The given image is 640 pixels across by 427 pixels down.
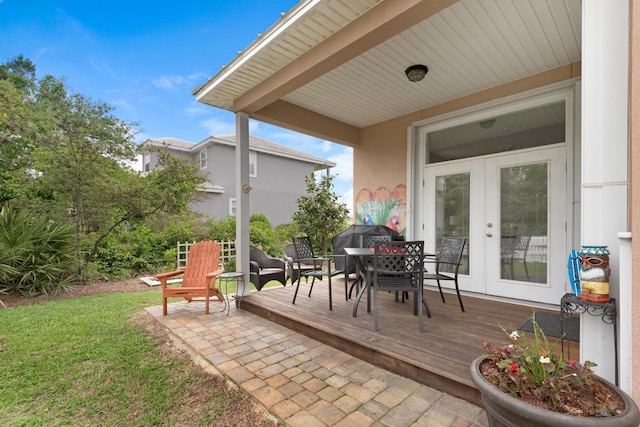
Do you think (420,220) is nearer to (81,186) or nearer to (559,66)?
(559,66)

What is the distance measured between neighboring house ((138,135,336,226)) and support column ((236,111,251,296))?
24.2 feet

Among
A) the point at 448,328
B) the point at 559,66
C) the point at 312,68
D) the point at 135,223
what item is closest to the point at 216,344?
the point at 448,328

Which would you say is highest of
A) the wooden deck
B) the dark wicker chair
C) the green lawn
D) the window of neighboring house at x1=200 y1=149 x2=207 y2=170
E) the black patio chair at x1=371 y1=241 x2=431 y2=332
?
the window of neighboring house at x1=200 y1=149 x2=207 y2=170

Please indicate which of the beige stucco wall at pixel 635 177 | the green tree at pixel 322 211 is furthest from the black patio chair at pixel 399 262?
the green tree at pixel 322 211

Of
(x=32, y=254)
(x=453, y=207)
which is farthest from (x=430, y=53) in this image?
(x=32, y=254)

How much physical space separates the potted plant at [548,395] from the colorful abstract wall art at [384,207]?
12.6 feet

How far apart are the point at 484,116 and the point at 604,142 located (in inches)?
120

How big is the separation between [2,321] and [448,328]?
5534 mm

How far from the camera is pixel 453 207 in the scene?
4555mm

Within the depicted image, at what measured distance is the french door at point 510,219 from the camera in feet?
11.9

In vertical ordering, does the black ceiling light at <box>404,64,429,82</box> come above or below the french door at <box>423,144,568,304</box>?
above

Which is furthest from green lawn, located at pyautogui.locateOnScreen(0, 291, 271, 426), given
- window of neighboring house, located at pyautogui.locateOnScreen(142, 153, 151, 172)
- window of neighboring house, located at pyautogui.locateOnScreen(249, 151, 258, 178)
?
window of neighboring house, located at pyautogui.locateOnScreen(142, 153, 151, 172)

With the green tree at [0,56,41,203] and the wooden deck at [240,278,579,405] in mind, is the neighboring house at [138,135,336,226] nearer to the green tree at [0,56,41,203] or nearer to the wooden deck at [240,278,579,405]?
the green tree at [0,56,41,203]

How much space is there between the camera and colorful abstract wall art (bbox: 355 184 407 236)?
16.9 ft
